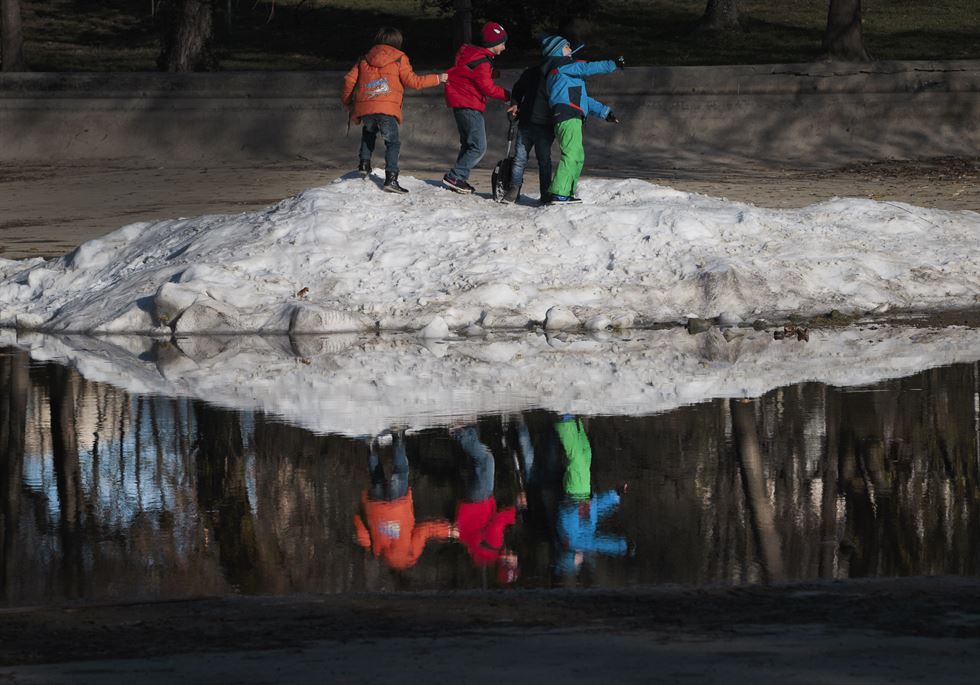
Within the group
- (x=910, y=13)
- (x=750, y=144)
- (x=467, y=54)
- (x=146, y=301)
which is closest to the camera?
(x=146, y=301)

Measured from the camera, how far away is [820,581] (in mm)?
5320

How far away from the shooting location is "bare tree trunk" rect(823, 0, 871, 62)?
88.1 feet

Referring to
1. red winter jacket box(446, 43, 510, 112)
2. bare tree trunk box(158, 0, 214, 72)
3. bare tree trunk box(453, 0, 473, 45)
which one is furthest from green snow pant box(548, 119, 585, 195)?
bare tree trunk box(158, 0, 214, 72)

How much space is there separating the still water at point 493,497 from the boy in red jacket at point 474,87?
5.47 metres

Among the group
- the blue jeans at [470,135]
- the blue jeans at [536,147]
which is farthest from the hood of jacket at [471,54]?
the blue jeans at [536,147]

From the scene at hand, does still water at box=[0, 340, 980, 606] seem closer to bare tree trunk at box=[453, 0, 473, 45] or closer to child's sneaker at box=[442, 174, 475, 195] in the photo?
child's sneaker at box=[442, 174, 475, 195]

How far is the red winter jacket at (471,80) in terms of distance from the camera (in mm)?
13875

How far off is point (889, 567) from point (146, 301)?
8.33m

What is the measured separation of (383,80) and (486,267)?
2082 millimetres

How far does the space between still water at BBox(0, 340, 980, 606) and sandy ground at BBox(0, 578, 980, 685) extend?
1.19ft

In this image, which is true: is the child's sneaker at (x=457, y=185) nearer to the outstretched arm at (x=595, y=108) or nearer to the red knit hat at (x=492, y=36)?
the red knit hat at (x=492, y=36)

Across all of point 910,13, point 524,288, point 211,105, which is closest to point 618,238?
point 524,288

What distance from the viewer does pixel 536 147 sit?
46.2 ft

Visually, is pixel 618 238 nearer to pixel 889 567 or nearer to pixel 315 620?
pixel 889 567
